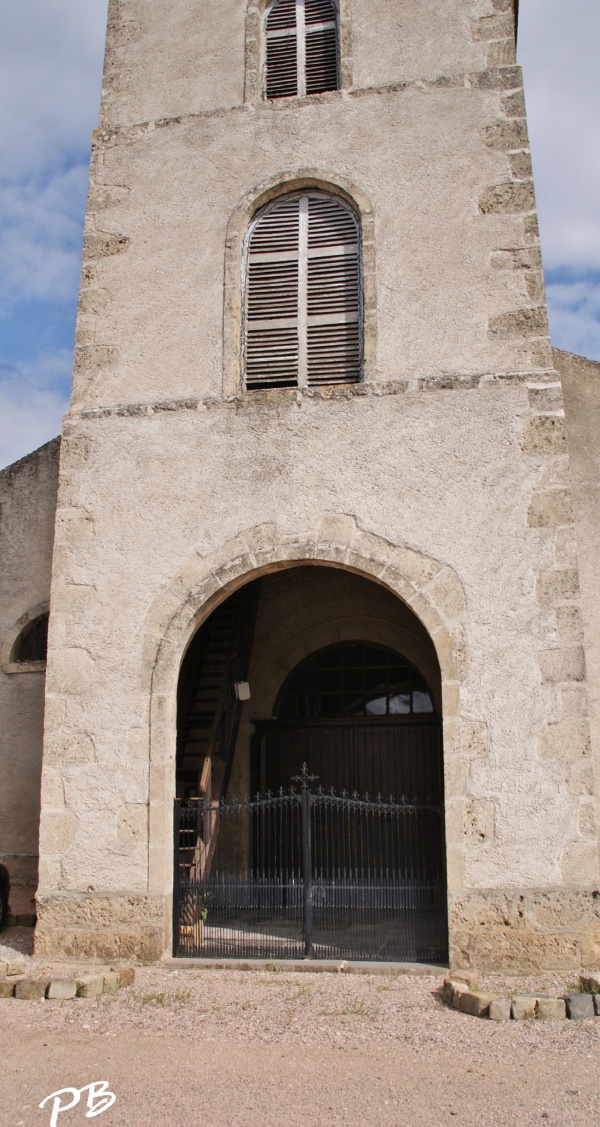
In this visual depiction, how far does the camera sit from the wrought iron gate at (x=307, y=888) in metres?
7.08

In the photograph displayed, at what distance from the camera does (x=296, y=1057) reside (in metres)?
4.98

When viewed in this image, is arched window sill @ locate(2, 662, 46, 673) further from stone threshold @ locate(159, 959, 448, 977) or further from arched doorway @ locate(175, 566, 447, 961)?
stone threshold @ locate(159, 959, 448, 977)

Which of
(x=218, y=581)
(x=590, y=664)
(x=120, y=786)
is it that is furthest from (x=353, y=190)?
(x=120, y=786)

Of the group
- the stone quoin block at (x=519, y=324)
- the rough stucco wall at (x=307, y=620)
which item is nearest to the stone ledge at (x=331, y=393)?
the stone quoin block at (x=519, y=324)

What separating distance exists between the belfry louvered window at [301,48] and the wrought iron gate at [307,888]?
6.49m

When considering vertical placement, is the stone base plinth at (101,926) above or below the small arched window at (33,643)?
below

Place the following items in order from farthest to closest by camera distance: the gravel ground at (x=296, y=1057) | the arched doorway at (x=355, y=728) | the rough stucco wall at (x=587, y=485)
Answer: the arched doorway at (x=355, y=728) → the rough stucco wall at (x=587, y=485) → the gravel ground at (x=296, y=1057)

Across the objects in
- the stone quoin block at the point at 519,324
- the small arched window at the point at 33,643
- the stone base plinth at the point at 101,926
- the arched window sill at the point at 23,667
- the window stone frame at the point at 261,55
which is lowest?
the stone base plinth at the point at 101,926

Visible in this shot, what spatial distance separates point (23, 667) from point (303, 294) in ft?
14.9

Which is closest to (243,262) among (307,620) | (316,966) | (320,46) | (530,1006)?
(320,46)

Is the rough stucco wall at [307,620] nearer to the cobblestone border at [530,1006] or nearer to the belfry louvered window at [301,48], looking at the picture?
the cobblestone border at [530,1006]

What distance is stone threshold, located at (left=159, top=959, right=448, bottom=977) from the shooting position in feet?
21.5

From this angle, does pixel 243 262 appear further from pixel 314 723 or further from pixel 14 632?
pixel 314 723

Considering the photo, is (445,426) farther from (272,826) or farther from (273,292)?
(272,826)
